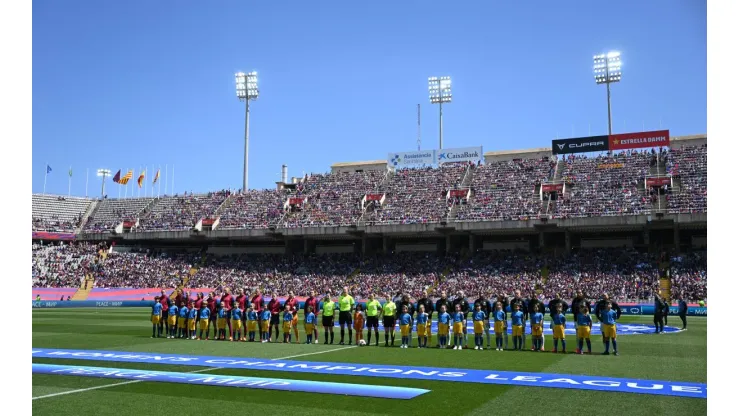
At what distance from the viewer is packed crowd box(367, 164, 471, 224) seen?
4125cm

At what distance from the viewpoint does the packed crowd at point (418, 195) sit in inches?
1624

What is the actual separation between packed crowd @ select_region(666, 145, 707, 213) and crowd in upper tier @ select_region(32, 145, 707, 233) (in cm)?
5

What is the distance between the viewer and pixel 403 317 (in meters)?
14.4

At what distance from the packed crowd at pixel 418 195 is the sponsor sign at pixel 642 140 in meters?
10.7

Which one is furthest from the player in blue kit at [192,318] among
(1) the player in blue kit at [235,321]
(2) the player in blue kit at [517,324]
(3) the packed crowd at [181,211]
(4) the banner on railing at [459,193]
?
(3) the packed crowd at [181,211]

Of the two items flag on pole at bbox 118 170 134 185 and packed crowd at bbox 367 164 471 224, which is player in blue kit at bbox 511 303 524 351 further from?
flag on pole at bbox 118 170 134 185

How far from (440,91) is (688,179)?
22.8 meters

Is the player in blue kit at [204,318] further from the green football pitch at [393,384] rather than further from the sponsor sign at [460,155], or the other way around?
the sponsor sign at [460,155]

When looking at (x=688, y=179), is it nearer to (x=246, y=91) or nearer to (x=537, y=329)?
(x=537, y=329)

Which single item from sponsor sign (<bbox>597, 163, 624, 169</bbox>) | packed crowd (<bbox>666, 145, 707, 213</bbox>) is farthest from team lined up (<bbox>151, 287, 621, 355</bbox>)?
sponsor sign (<bbox>597, 163, 624, 169</bbox>)

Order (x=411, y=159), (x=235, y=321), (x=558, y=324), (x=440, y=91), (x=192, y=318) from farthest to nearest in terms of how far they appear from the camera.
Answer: (x=440, y=91) < (x=411, y=159) < (x=192, y=318) < (x=235, y=321) < (x=558, y=324)

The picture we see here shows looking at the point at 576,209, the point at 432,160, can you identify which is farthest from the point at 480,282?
the point at 432,160

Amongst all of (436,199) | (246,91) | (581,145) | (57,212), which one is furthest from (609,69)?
(57,212)
